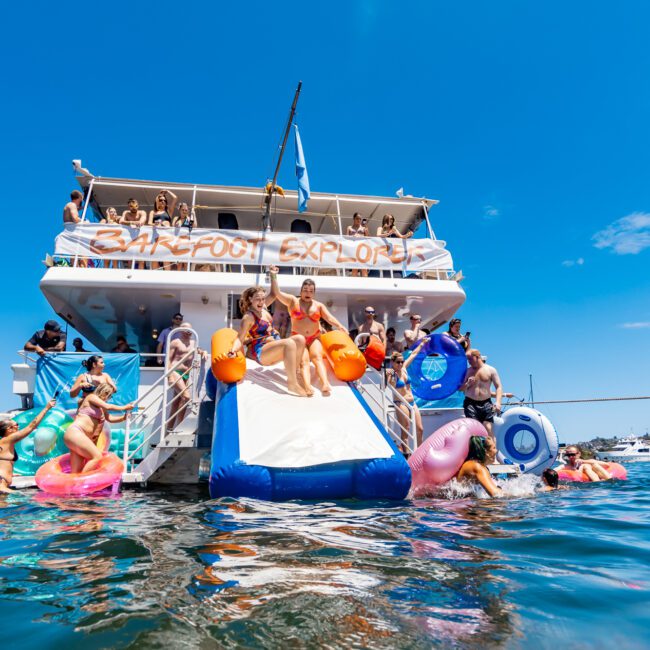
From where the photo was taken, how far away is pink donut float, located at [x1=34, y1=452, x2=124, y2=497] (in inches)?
214

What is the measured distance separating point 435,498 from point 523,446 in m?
3.70

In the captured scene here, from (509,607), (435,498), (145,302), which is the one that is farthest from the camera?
(145,302)

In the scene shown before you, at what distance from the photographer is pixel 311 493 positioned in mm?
4848

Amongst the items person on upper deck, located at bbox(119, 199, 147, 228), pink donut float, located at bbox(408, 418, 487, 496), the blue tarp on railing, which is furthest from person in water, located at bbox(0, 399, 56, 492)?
pink donut float, located at bbox(408, 418, 487, 496)

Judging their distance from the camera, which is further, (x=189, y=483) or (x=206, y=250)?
(x=206, y=250)

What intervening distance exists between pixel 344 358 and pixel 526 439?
4.16 metres

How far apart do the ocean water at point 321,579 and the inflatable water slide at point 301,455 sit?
0.41 metres

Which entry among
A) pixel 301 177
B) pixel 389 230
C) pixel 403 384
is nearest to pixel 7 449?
pixel 403 384

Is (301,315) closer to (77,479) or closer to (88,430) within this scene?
(88,430)

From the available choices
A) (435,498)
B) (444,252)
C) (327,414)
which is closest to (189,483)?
(327,414)

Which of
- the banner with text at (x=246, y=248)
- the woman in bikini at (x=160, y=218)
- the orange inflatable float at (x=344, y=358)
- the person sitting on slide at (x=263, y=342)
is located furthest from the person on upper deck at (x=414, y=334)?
the woman in bikini at (x=160, y=218)

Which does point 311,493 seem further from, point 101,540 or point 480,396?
point 480,396

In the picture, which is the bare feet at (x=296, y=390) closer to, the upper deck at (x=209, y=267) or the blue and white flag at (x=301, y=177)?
the upper deck at (x=209, y=267)

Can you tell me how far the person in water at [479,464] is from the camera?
18.1ft
